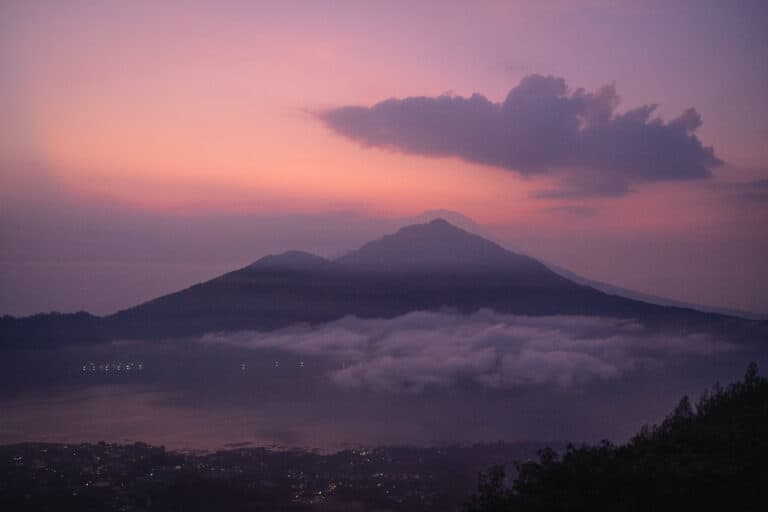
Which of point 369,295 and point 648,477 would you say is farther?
point 369,295

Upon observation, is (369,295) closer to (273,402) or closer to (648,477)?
(273,402)

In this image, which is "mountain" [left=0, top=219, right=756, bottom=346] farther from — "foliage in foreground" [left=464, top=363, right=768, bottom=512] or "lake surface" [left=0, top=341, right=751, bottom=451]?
"foliage in foreground" [left=464, top=363, right=768, bottom=512]

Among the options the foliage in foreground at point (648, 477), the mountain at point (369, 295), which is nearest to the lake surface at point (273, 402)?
the mountain at point (369, 295)

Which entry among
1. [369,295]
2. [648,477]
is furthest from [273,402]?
[648,477]

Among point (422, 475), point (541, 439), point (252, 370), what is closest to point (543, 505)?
point (422, 475)

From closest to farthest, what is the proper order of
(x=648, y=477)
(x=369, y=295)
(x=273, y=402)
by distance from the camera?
(x=648, y=477)
(x=273, y=402)
(x=369, y=295)

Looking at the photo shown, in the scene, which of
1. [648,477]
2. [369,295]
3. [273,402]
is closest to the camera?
[648,477]

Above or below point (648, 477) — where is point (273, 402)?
below
